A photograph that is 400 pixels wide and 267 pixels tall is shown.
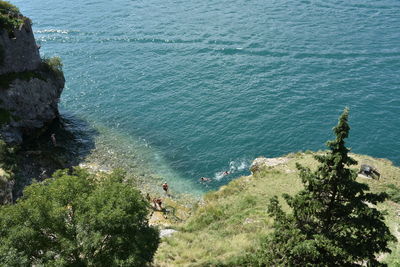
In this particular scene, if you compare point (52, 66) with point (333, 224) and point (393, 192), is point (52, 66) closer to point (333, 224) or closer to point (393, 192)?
point (393, 192)

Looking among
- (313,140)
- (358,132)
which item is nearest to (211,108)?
(313,140)

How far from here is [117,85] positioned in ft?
235

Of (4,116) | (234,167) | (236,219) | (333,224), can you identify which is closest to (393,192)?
(236,219)

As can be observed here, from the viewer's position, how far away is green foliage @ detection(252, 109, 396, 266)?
51.3 ft

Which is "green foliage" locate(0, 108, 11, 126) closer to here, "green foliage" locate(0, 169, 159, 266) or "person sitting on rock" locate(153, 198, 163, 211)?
"person sitting on rock" locate(153, 198, 163, 211)

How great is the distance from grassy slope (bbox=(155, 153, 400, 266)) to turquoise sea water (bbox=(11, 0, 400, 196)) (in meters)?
5.82

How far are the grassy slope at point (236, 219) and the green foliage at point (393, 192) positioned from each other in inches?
28.4

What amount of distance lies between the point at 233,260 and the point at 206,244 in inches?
218

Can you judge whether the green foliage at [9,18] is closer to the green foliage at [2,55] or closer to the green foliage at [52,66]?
the green foliage at [2,55]

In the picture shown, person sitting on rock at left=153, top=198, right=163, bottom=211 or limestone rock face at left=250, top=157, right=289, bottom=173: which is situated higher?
limestone rock face at left=250, top=157, right=289, bottom=173

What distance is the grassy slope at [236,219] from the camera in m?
27.6

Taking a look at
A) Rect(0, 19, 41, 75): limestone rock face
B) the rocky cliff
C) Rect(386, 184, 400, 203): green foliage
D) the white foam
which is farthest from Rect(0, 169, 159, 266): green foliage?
Rect(0, 19, 41, 75): limestone rock face

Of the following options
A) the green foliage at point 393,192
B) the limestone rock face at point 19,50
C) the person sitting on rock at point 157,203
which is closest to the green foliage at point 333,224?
the green foliage at point 393,192

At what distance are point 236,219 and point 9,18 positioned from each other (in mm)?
44968
